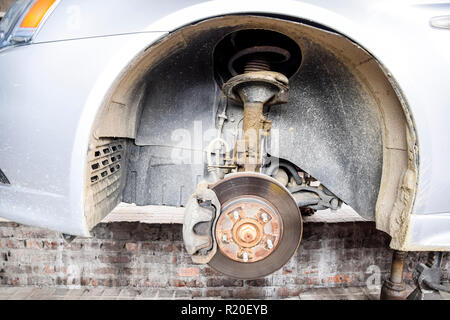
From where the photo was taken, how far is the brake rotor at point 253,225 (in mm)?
833

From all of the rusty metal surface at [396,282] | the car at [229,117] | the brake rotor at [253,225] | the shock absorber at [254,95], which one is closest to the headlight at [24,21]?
the car at [229,117]

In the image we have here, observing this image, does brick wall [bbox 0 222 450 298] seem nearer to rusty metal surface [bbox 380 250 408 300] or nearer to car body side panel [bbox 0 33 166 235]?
rusty metal surface [bbox 380 250 408 300]

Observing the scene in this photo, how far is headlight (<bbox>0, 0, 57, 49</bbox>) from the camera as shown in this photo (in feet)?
2.29

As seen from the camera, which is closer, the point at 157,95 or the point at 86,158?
the point at 86,158

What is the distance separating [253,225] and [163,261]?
41.7 inches

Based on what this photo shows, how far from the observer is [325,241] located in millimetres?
1665

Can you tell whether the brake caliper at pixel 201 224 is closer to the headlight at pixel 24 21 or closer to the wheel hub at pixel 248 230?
the wheel hub at pixel 248 230

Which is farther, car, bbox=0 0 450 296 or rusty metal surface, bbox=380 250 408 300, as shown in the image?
rusty metal surface, bbox=380 250 408 300

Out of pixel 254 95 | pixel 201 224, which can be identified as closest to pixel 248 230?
pixel 201 224

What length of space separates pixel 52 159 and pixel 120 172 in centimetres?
37

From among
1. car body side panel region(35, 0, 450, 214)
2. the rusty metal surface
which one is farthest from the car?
the rusty metal surface

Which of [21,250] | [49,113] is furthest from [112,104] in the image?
[21,250]

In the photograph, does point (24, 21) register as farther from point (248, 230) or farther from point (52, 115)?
point (248, 230)

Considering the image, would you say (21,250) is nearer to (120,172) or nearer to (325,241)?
(120,172)
